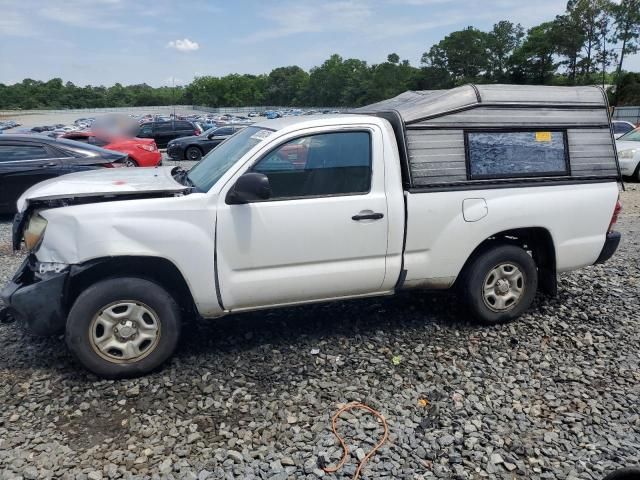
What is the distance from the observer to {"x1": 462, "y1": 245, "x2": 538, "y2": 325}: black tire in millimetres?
4422

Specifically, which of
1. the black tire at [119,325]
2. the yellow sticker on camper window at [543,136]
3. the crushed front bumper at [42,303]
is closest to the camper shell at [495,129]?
the yellow sticker on camper window at [543,136]

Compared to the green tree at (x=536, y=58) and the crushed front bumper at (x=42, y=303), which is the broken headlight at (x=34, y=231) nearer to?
the crushed front bumper at (x=42, y=303)

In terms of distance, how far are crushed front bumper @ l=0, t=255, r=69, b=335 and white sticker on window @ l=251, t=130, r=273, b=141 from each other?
1669 millimetres

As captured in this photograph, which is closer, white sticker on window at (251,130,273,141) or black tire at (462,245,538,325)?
white sticker on window at (251,130,273,141)

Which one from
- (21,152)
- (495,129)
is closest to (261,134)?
(495,129)

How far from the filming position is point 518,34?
80312 millimetres

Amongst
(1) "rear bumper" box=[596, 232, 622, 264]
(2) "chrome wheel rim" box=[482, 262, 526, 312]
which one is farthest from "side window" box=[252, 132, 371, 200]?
(1) "rear bumper" box=[596, 232, 622, 264]

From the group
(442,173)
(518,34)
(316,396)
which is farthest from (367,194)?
(518,34)

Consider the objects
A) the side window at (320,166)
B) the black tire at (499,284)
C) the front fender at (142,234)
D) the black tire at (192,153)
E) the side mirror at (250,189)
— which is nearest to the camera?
the front fender at (142,234)

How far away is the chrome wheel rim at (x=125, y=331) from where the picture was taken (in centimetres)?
360

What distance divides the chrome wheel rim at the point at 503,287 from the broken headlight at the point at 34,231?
343cm

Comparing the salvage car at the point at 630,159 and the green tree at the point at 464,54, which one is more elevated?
the green tree at the point at 464,54

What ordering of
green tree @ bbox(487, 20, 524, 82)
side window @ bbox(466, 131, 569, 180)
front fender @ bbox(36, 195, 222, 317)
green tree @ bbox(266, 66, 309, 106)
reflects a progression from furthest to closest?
1. green tree @ bbox(266, 66, 309, 106)
2. green tree @ bbox(487, 20, 524, 82)
3. side window @ bbox(466, 131, 569, 180)
4. front fender @ bbox(36, 195, 222, 317)

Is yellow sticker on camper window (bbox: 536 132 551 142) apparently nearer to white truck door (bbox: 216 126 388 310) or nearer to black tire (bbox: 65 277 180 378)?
white truck door (bbox: 216 126 388 310)
